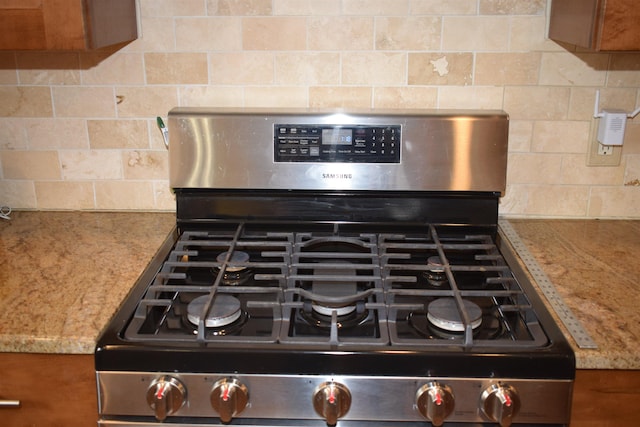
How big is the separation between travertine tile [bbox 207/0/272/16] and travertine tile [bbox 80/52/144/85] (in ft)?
0.76

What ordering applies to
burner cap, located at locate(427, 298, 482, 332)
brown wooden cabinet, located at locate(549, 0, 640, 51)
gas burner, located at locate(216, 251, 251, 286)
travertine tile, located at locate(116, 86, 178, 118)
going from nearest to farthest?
burner cap, located at locate(427, 298, 482, 332) → brown wooden cabinet, located at locate(549, 0, 640, 51) → gas burner, located at locate(216, 251, 251, 286) → travertine tile, located at locate(116, 86, 178, 118)

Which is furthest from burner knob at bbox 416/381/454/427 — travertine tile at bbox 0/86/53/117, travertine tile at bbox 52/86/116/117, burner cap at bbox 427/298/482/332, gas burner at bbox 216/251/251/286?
travertine tile at bbox 0/86/53/117

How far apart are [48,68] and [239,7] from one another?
1.74ft

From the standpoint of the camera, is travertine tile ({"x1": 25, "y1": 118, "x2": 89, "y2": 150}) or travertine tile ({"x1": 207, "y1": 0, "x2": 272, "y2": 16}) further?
travertine tile ({"x1": 25, "y1": 118, "x2": 89, "y2": 150})

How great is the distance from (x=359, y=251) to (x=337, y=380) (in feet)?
1.73

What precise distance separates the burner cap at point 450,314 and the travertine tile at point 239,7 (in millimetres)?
864

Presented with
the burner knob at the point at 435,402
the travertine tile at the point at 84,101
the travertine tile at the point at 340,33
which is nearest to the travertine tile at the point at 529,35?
the travertine tile at the point at 340,33

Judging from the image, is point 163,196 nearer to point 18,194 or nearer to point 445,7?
point 18,194

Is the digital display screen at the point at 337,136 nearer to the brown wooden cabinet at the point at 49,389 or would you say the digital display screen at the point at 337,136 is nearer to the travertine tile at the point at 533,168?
the travertine tile at the point at 533,168

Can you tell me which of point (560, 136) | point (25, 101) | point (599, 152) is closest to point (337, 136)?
point (560, 136)

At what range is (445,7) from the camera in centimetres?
171

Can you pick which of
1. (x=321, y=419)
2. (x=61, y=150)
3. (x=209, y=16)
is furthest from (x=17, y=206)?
(x=321, y=419)

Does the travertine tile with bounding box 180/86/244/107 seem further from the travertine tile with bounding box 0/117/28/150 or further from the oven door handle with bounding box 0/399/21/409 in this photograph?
the oven door handle with bounding box 0/399/21/409

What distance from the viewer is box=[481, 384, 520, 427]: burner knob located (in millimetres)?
1178
